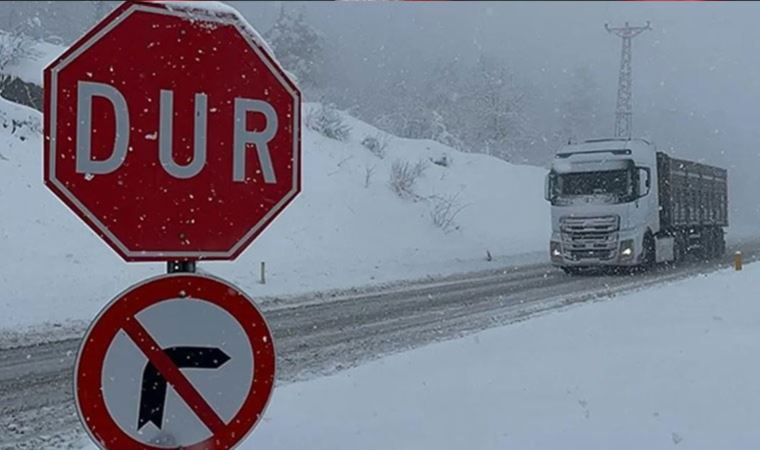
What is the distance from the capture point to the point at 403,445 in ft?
18.7

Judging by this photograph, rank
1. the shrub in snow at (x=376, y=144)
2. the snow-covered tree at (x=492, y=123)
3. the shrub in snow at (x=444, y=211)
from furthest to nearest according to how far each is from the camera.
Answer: the snow-covered tree at (x=492, y=123)
the shrub in snow at (x=376, y=144)
the shrub in snow at (x=444, y=211)

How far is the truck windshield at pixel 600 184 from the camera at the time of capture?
23.0 meters

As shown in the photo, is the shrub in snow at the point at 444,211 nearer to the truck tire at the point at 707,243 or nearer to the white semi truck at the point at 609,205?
the white semi truck at the point at 609,205

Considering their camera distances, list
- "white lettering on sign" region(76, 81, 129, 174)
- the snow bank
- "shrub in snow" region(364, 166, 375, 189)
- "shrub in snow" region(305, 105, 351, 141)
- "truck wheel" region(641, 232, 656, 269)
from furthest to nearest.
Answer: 1. "shrub in snow" region(305, 105, 351, 141)
2. "shrub in snow" region(364, 166, 375, 189)
3. the snow bank
4. "truck wheel" region(641, 232, 656, 269)
5. "white lettering on sign" region(76, 81, 129, 174)

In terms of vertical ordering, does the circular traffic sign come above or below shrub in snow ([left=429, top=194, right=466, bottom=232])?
below

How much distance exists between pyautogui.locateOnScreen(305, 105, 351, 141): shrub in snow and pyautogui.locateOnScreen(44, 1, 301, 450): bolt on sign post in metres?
34.0

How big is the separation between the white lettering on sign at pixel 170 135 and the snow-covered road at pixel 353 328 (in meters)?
4.11

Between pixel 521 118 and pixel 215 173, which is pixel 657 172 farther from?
pixel 521 118

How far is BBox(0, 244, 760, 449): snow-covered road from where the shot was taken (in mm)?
7786

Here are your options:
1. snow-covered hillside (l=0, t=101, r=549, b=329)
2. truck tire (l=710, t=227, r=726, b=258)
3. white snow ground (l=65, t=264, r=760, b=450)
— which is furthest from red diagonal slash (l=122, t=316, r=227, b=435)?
truck tire (l=710, t=227, r=726, b=258)

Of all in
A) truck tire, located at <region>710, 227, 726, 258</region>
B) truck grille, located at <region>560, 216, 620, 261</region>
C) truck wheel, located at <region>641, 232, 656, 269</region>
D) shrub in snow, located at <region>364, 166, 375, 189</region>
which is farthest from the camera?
shrub in snow, located at <region>364, 166, 375, 189</region>

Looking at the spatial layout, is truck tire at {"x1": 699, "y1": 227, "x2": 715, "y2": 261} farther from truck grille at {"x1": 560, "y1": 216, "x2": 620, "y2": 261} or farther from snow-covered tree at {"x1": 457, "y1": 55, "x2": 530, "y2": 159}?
snow-covered tree at {"x1": 457, "y1": 55, "x2": 530, "y2": 159}

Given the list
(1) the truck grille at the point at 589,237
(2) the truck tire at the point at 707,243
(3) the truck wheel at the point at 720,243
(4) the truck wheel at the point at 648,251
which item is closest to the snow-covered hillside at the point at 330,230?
(1) the truck grille at the point at 589,237

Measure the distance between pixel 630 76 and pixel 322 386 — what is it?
9180 millimetres
